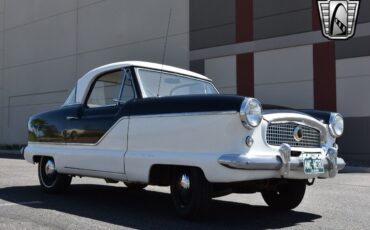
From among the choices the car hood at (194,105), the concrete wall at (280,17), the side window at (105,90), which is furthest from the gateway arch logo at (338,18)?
the side window at (105,90)

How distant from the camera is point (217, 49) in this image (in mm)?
19359

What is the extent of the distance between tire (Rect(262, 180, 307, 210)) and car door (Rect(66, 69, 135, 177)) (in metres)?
1.86

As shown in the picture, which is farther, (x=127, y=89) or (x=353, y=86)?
(x=353, y=86)

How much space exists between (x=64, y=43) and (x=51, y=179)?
2061 centimetres

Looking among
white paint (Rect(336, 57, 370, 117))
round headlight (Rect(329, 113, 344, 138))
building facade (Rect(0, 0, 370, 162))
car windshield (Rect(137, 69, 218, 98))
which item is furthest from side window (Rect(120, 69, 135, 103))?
white paint (Rect(336, 57, 370, 117))

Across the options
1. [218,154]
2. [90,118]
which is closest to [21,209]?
[90,118]

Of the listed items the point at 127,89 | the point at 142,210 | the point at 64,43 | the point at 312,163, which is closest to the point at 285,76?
the point at 127,89

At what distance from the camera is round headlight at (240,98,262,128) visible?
462 cm

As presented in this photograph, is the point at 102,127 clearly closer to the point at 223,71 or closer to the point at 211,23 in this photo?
the point at 223,71

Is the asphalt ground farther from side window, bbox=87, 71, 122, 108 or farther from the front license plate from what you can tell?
side window, bbox=87, 71, 122, 108

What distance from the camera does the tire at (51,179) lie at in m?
7.11

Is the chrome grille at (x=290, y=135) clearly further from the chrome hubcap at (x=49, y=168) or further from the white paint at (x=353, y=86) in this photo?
the white paint at (x=353, y=86)

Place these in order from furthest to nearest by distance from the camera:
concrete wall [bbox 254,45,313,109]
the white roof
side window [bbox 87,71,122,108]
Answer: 1. concrete wall [bbox 254,45,313,109]
2. the white roof
3. side window [bbox 87,71,122,108]

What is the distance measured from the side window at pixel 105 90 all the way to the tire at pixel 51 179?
46.9 inches
